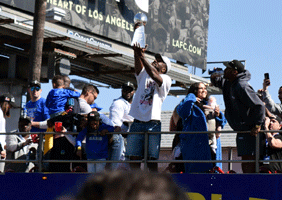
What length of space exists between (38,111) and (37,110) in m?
0.02

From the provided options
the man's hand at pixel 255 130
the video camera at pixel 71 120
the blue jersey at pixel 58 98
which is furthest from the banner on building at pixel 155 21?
the man's hand at pixel 255 130

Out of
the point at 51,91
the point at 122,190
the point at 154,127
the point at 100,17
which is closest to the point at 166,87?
the point at 154,127

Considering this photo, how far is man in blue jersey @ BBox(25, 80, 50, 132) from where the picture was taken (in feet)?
26.2

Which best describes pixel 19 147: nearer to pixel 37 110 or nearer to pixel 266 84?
pixel 37 110

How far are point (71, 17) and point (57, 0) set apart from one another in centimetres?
90

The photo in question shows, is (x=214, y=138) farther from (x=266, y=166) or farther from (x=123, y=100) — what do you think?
(x=123, y=100)

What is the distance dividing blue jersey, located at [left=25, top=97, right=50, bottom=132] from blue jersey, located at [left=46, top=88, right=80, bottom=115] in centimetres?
34

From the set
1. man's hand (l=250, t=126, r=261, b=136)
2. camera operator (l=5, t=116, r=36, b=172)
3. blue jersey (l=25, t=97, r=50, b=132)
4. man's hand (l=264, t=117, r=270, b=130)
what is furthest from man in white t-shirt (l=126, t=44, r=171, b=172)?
camera operator (l=5, t=116, r=36, b=172)

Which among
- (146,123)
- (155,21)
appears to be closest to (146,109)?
(146,123)

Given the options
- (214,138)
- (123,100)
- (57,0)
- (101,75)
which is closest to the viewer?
(214,138)

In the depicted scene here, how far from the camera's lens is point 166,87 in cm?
679

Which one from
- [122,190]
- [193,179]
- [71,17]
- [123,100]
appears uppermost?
[71,17]

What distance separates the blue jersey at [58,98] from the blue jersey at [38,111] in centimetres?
34

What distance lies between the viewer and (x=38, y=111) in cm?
827
